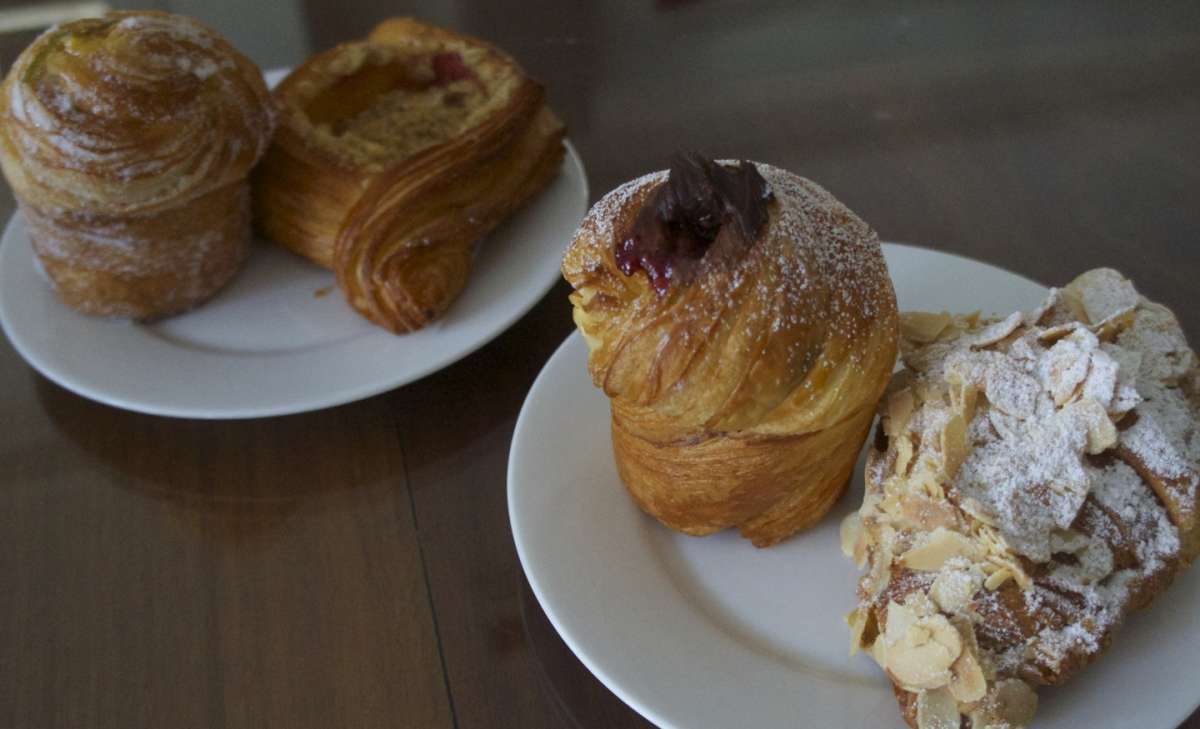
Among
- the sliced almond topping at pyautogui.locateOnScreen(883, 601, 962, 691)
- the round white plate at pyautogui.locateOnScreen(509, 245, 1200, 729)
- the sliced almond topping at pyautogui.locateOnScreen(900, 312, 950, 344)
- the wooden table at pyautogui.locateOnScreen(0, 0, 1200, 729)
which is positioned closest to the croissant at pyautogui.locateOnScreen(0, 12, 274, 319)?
the wooden table at pyautogui.locateOnScreen(0, 0, 1200, 729)

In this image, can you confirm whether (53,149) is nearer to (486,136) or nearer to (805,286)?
(486,136)

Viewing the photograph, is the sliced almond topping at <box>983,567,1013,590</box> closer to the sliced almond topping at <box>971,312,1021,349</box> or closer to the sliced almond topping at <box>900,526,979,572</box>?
the sliced almond topping at <box>900,526,979,572</box>

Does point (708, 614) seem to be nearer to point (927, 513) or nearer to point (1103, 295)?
point (927, 513)

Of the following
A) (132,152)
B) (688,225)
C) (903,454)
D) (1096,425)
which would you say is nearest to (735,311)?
(688,225)

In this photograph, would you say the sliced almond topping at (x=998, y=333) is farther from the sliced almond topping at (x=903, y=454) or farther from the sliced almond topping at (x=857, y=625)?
the sliced almond topping at (x=857, y=625)

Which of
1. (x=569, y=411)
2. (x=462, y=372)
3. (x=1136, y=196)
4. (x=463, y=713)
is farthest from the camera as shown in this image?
(x=1136, y=196)

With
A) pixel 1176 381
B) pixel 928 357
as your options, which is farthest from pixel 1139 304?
pixel 928 357

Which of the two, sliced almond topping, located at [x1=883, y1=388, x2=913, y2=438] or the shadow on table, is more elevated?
sliced almond topping, located at [x1=883, y1=388, x2=913, y2=438]
